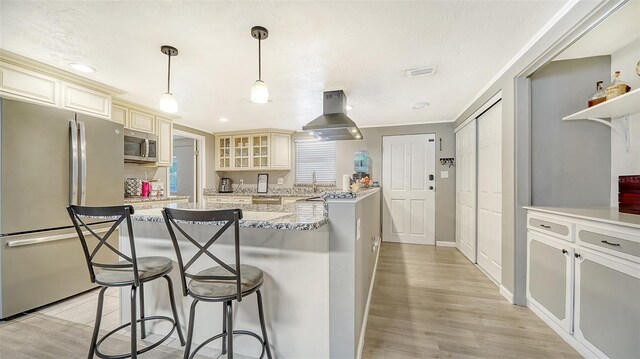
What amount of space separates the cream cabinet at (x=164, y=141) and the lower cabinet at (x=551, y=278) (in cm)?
468

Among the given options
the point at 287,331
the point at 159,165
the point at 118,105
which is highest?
the point at 118,105

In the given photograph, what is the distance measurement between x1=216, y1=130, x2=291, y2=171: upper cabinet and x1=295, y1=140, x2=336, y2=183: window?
27cm

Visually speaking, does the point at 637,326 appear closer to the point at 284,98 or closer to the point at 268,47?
the point at 268,47

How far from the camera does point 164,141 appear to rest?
387 centimetres

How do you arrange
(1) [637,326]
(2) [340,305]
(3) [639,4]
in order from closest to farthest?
(1) [637,326], (2) [340,305], (3) [639,4]

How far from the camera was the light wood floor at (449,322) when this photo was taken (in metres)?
1.68

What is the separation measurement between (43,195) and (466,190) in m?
4.92

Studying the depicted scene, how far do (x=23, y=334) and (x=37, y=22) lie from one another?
2.28 metres

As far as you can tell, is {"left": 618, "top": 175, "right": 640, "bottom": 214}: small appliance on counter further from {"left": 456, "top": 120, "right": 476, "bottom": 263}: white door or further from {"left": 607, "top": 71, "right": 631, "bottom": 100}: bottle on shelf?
{"left": 456, "top": 120, "right": 476, "bottom": 263}: white door

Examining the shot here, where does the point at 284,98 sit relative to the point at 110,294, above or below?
above

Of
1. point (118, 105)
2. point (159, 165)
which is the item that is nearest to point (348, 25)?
point (118, 105)

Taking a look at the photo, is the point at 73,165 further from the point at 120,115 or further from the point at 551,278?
the point at 551,278

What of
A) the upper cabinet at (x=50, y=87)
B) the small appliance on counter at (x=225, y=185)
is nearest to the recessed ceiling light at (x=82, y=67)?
the upper cabinet at (x=50, y=87)

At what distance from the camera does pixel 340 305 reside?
1.42 m
